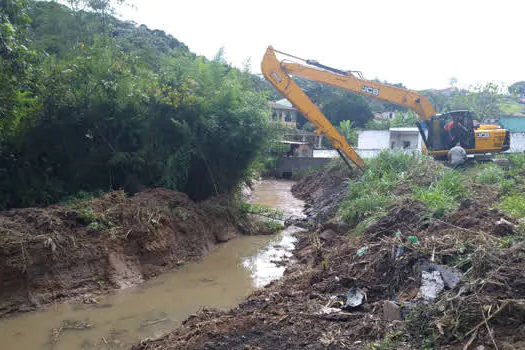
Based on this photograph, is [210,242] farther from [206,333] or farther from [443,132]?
[443,132]

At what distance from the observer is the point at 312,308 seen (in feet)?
17.5

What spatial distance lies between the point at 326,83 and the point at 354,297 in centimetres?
1093

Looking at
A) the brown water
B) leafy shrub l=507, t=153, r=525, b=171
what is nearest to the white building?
leafy shrub l=507, t=153, r=525, b=171

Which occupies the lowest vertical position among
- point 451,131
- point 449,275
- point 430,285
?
point 430,285

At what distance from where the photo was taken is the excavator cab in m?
15.6

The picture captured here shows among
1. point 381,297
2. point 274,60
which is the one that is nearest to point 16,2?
point 381,297

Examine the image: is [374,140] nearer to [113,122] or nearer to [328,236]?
[328,236]

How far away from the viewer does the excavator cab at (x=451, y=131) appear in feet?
51.1

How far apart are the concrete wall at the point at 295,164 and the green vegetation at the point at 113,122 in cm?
1337

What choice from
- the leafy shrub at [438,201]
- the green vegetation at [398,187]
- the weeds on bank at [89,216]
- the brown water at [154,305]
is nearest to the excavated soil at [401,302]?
the leafy shrub at [438,201]

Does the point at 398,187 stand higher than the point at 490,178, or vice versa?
the point at 490,178

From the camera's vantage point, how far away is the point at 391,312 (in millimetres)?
4652

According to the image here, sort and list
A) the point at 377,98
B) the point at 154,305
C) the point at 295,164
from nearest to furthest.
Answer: the point at 154,305 < the point at 377,98 < the point at 295,164

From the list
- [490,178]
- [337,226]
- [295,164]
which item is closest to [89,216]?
[337,226]
